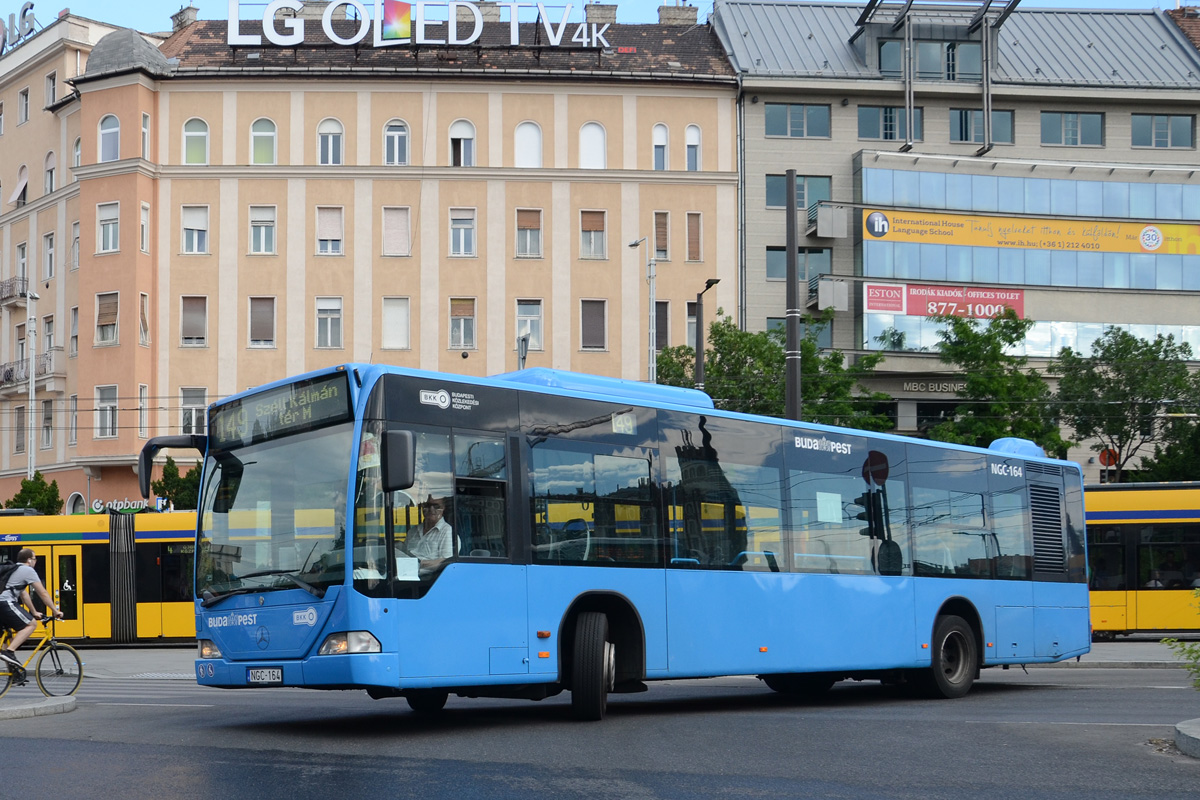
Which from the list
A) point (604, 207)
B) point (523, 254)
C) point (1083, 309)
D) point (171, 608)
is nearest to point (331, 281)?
point (523, 254)

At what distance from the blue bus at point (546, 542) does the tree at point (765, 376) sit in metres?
27.5

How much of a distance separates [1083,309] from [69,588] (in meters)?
36.2

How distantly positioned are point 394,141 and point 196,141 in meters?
6.91

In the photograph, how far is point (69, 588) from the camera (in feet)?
101

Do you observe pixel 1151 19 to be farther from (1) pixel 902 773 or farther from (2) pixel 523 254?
(1) pixel 902 773

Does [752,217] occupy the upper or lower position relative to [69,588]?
upper

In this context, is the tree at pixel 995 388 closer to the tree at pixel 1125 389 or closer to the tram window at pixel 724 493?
the tree at pixel 1125 389

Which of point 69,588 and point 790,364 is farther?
point 69,588

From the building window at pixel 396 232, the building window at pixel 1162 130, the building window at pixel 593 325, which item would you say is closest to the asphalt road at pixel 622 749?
the building window at pixel 593 325

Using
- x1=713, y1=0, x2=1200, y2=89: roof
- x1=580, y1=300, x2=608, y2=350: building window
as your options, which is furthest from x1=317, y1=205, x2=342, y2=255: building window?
x1=713, y1=0, x2=1200, y2=89: roof

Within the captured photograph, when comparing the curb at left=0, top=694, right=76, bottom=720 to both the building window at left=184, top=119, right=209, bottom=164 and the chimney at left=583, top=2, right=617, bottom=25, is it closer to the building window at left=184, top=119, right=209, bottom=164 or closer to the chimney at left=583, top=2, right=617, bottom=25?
the building window at left=184, top=119, right=209, bottom=164

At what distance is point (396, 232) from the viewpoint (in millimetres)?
52188

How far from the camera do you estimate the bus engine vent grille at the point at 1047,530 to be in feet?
59.8

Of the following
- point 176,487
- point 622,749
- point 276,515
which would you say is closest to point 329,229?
point 176,487
